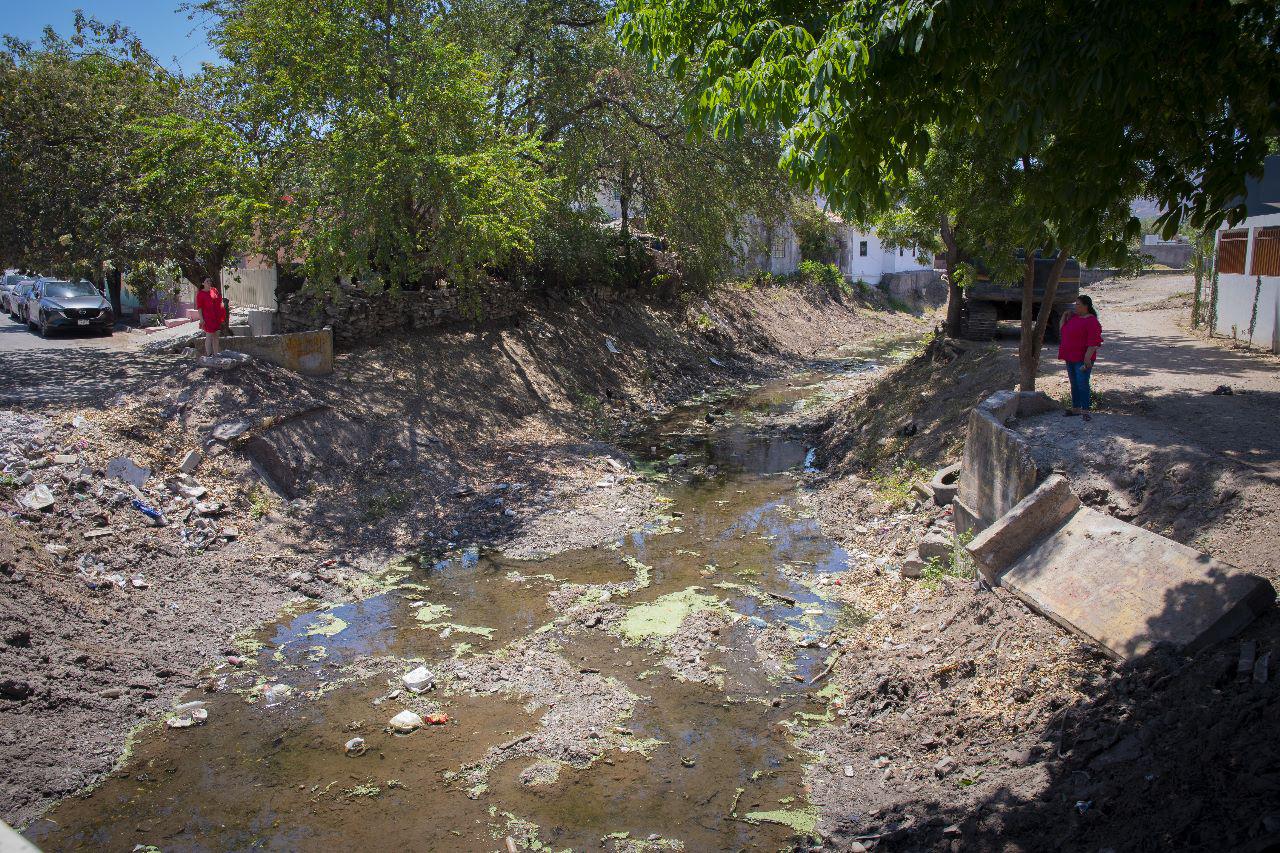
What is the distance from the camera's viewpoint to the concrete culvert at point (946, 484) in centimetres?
1026

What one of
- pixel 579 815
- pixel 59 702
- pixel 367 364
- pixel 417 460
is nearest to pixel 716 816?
pixel 579 815

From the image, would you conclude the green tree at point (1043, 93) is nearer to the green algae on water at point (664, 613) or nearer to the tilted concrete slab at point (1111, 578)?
the tilted concrete slab at point (1111, 578)

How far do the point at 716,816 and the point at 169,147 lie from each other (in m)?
13.6

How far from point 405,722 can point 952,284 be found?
51.3ft

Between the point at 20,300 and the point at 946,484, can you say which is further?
the point at 20,300

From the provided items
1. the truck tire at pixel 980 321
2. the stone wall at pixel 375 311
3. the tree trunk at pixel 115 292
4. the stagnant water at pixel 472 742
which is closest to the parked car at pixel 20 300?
the tree trunk at pixel 115 292

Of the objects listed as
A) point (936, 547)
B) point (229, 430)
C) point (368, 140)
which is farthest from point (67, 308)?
point (936, 547)

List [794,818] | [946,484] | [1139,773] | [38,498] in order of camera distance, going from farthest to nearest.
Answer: [946,484] < [38,498] < [794,818] < [1139,773]

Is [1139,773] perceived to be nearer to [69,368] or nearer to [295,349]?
[295,349]

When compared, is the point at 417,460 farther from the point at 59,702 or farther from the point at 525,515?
the point at 59,702

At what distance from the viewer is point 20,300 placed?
2495 centimetres

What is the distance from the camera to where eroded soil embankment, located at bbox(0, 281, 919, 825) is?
7160 millimetres

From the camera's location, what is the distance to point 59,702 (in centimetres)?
683

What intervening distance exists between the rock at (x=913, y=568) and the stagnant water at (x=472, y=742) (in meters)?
0.86
